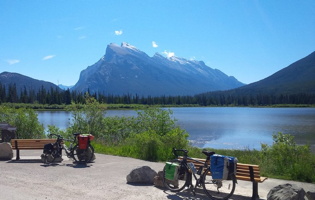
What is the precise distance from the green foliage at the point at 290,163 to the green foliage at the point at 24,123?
1460 centimetres

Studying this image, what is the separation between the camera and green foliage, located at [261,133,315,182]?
1009 cm

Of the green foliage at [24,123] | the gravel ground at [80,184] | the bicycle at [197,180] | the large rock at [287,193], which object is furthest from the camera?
the green foliage at [24,123]

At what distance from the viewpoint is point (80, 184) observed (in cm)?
931

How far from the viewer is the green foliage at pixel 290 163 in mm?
10094

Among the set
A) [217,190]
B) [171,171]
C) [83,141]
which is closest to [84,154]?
[83,141]

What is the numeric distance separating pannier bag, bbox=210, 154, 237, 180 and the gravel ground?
0.82 meters

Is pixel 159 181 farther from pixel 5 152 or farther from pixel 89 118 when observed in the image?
pixel 89 118

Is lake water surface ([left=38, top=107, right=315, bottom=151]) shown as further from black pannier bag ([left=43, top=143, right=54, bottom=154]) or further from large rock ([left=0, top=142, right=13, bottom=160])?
black pannier bag ([left=43, top=143, right=54, bottom=154])

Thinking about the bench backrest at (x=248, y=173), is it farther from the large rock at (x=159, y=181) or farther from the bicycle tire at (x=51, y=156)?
the bicycle tire at (x=51, y=156)

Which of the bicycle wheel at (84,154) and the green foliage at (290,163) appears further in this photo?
the bicycle wheel at (84,154)

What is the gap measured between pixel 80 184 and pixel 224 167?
4.28 m

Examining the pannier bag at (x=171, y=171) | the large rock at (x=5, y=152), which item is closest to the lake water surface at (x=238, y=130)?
the large rock at (x=5, y=152)

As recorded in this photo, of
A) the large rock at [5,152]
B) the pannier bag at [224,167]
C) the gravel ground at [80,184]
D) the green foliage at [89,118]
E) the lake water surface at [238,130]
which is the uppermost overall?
the green foliage at [89,118]

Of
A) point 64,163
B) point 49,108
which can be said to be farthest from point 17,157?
point 49,108
